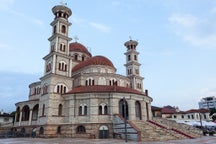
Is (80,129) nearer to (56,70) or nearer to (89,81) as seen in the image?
(89,81)

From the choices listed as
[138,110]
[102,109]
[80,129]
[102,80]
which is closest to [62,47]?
[102,80]

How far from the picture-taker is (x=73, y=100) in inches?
1314

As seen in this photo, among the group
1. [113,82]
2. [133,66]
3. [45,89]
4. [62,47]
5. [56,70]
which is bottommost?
[45,89]

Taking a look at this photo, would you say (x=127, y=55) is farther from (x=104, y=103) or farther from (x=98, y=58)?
(x=104, y=103)

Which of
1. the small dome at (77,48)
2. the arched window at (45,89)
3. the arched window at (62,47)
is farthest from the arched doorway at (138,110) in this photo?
the small dome at (77,48)

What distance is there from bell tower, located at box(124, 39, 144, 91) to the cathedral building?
963 centimetres

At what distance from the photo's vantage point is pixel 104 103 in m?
32.7

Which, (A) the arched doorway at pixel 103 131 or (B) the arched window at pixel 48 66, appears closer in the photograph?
(A) the arched doorway at pixel 103 131

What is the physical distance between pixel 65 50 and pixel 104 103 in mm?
14493

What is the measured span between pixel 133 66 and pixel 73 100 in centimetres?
2599

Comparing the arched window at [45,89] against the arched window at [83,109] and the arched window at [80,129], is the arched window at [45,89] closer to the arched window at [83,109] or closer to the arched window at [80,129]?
the arched window at [83,109]

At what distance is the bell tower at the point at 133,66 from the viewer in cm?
5307

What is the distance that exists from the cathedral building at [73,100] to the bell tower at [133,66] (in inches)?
379

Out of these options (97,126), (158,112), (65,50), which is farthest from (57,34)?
(158,112)
